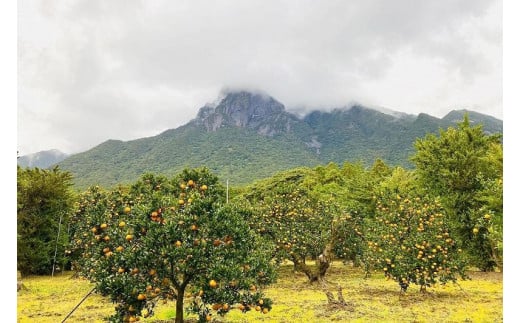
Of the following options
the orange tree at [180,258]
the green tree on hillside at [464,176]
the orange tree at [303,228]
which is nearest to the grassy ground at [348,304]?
the orange tree at [303,228]

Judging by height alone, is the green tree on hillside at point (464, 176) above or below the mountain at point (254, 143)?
below

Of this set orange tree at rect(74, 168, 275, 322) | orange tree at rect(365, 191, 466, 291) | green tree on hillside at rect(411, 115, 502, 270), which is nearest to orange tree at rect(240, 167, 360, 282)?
orange tree at rect(365, 191, 466, 291)

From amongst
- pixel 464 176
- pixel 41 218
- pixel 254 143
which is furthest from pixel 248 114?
pixel 464 176

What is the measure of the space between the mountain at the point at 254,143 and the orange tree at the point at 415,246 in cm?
6040

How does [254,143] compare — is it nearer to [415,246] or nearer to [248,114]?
[248,114]

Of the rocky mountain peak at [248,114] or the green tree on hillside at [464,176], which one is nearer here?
the green tree on hillside at [464,176]

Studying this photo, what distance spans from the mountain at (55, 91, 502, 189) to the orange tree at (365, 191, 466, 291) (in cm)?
6040

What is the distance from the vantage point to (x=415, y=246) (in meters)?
14.3

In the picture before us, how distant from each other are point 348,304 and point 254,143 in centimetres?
9466

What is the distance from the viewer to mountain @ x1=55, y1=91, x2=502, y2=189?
8744 centimetres

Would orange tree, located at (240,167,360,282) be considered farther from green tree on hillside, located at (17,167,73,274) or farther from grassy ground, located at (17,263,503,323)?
green tree on hillside, located at (17,167,73,274)

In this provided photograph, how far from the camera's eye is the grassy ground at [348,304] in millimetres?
11867

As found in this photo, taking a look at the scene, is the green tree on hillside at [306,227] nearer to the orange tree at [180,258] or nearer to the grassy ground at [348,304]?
the grassy ground at [348,304]
